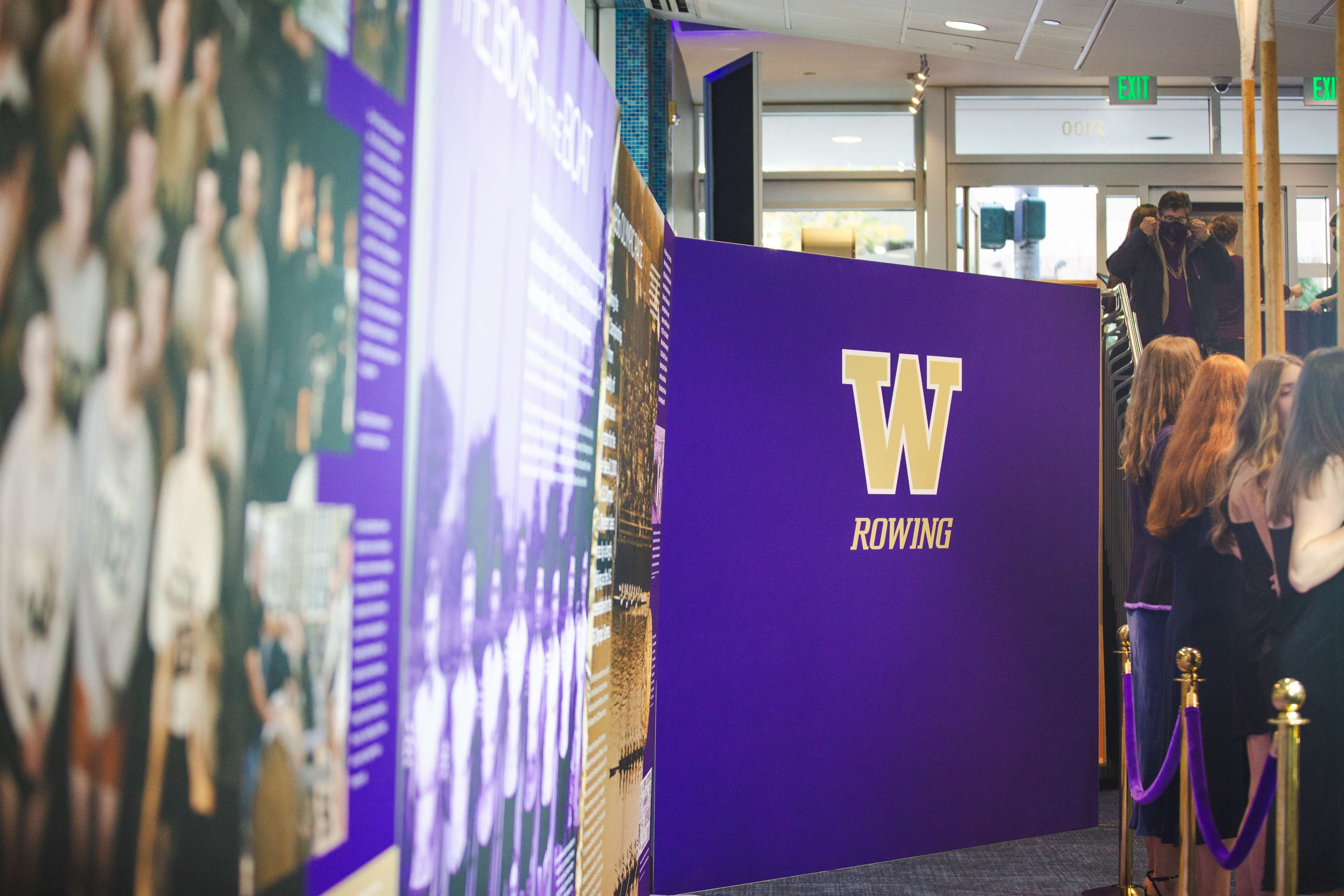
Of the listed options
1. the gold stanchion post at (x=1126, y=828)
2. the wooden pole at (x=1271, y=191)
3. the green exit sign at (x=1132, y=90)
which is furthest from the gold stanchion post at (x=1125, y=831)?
the green exit sign at (x=1132, y=90)

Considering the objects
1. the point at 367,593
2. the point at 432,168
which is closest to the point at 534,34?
the point at 432,168

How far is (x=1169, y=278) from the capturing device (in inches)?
228

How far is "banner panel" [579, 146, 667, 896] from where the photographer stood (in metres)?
2.35

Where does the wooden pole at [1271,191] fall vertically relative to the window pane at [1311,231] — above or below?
below

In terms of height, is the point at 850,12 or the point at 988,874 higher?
the point at 850,12

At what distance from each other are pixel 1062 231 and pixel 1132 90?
2.09 m

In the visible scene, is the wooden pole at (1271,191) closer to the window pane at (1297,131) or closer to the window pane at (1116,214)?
the window pane at (1116,214)

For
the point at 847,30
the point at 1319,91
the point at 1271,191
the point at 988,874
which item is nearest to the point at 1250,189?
the point at 1271,191

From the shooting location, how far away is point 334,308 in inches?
37.4

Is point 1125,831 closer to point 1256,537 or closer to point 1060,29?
point 1256,537

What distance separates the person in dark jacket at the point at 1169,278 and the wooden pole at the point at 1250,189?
1.42 meters

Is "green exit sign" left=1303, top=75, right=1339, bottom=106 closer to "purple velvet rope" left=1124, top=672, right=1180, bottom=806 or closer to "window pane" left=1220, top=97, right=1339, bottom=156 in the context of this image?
"window pane" left=1220, top=97, right=1339, bottom=156

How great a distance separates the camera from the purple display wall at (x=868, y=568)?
3.80 metres

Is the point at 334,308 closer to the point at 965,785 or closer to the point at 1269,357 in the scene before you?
the point at 1269,357
